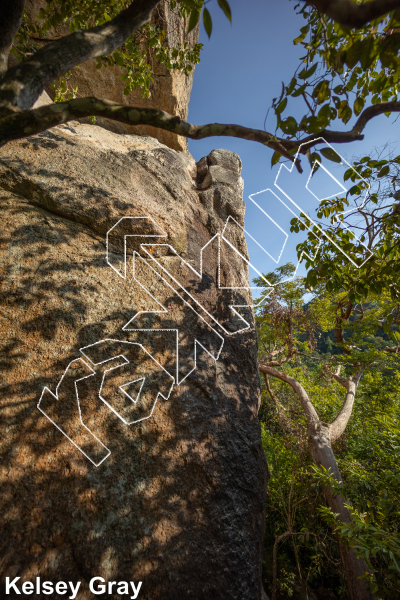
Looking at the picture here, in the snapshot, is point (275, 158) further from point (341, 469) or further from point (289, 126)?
point (341, 469)

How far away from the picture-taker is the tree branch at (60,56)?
1.78m

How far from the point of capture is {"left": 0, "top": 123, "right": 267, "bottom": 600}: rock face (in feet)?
6.59

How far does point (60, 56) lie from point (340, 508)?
6.05m

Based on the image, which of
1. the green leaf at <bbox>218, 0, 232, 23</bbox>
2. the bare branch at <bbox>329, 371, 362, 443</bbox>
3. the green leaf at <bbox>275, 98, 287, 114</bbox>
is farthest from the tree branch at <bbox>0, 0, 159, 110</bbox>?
the bare branch at <bbox>329, 371, 362, 443</bbox>

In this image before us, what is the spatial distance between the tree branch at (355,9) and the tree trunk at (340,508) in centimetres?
371

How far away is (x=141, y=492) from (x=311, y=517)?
4.11m

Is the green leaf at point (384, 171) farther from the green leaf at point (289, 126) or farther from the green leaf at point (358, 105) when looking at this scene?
the green leaf at point (289, 126)

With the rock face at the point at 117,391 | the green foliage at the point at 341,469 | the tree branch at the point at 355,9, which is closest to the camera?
the tree branch at the point at 355,9

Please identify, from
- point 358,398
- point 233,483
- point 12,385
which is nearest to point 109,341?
point 12,385

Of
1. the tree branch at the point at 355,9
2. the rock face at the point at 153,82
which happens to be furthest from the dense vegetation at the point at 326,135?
the rock face at the point at 153,82

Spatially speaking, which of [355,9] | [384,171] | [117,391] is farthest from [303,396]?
[355,9]

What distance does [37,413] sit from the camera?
223cm

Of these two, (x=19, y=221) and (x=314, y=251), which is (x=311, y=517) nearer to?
(x=314, y=251)

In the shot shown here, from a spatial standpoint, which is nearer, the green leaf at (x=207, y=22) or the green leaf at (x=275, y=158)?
the green leaf at (x=207, y=22)
